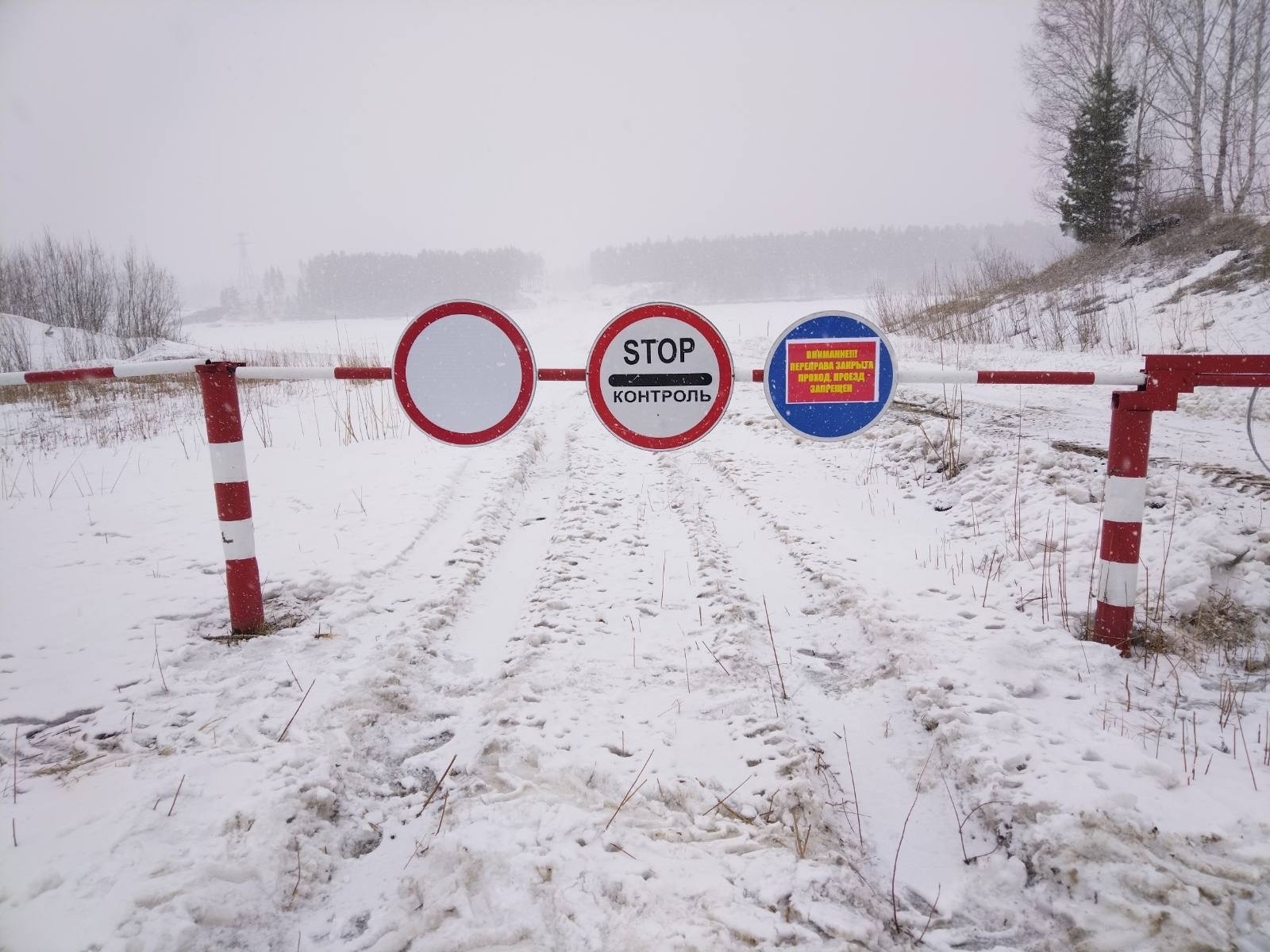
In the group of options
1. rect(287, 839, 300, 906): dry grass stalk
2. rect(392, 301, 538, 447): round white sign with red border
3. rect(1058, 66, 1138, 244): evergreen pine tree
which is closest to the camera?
Result: rect(287, 839, 300, 906): dry grass stalk

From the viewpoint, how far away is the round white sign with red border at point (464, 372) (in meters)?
2.99

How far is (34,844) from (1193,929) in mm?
3289

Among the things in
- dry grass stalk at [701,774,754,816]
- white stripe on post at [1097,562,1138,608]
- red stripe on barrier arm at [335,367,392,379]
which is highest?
red stripe on barrier arm at [335,367,392,379]

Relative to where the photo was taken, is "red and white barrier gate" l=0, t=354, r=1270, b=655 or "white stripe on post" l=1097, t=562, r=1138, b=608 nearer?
"red and white barrier gate" l=0, t=354, r=1270, b=655

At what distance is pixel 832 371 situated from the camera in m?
Result: 2.80

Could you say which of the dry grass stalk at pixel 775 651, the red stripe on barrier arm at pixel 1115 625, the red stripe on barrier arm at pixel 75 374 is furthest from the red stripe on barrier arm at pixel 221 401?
the red stripe on barrier arm at pixel 1115 625

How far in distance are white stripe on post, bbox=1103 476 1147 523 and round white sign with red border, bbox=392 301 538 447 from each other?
2753 millimetres

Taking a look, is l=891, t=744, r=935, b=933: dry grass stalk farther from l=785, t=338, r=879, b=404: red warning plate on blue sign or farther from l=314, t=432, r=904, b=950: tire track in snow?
l=785, t=338, r=879, b=404: red warning plate on blue sign

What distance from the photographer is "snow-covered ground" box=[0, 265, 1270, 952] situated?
5.62ft

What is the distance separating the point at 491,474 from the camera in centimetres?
683

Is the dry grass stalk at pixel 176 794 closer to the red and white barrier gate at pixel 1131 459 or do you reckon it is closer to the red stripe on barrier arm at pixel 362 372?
the red stripe on barrier arm at pixel 362 372

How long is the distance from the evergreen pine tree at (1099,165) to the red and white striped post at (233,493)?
24.5m

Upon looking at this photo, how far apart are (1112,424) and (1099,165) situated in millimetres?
22592

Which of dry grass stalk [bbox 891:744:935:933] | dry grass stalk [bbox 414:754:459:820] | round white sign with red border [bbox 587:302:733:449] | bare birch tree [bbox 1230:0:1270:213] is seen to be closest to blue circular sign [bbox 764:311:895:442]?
round white sign with red border [bbox 587:302:733:449]
